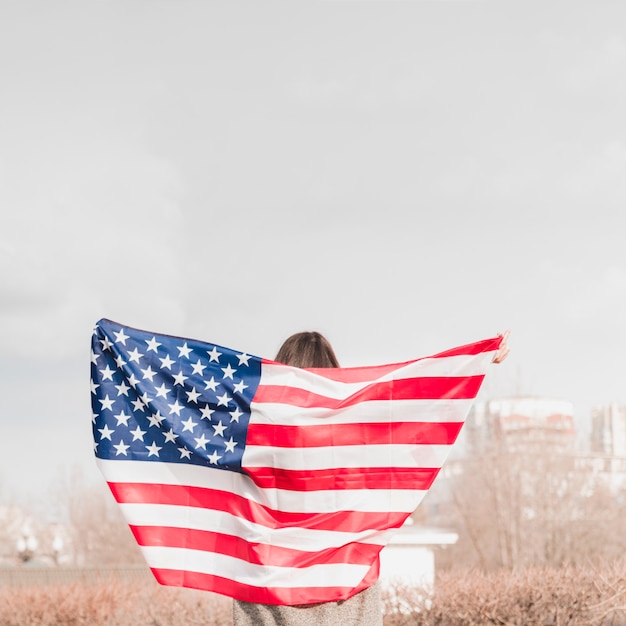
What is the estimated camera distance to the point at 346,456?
442 centimetres

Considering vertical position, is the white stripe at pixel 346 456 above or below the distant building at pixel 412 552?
above

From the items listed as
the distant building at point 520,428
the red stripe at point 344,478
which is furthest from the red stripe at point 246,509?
the distant building at point 520,428

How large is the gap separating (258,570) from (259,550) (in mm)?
91

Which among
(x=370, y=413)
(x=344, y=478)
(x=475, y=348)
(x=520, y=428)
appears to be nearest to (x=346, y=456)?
(x=344, y=478)

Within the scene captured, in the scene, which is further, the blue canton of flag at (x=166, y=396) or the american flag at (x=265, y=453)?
the blue canton of flag at (x=166, y=396)

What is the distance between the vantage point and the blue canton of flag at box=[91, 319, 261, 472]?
4.61 m

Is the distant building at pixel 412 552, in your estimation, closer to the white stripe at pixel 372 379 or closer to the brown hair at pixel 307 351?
the white stripe at pixel 372 379

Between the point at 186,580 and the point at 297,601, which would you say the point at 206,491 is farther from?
the point at 297,601

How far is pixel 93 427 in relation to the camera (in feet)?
15.8

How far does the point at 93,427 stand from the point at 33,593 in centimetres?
591

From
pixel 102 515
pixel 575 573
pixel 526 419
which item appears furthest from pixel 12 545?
pixel 575 573

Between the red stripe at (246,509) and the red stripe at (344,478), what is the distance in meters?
0.12

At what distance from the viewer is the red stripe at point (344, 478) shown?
4.33 m

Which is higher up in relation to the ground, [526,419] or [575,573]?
[526,419]
